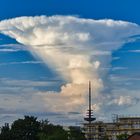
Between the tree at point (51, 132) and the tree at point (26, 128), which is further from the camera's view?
the tree at point (26, 128)

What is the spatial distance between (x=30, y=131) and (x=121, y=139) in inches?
1230

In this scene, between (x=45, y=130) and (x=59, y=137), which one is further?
(x=45, y=130)

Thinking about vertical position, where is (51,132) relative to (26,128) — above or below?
below

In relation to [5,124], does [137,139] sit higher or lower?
lower

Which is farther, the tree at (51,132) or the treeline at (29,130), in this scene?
the treeline at (29,130)

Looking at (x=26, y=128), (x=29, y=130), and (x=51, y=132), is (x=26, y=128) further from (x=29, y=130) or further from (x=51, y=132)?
(x=51, y=132)

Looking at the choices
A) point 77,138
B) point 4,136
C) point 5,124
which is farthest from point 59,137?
point 5,124

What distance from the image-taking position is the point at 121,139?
170m

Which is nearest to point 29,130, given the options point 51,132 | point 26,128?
point 26,128

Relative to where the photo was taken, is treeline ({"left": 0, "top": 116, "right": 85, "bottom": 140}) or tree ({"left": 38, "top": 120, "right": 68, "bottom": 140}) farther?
treeline ({"left": 0, "top": 116, "right": 85, "bottom": 140})

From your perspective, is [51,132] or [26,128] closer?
[51,132]

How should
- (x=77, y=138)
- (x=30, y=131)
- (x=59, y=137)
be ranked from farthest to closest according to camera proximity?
1. (x=30, y=131)
2. (x=77, y=138)
3. (x=59, y=137)

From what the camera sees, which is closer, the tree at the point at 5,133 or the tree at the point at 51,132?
the tree at the point at 51,132

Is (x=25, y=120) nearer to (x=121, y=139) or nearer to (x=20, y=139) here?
(x=20, y=139)
